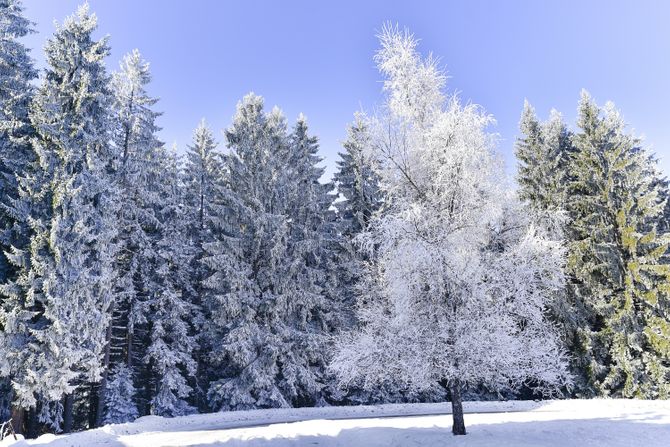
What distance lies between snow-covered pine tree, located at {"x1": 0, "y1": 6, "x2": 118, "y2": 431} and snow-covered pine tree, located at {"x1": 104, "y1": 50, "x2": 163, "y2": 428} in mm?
2828

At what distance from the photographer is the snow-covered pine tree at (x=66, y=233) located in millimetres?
14805

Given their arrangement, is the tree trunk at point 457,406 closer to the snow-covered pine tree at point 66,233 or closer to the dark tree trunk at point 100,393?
the snow-covered pine tree at point 66,233

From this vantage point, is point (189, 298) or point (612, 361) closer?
point (612, 361)

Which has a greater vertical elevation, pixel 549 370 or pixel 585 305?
pixel 585 305

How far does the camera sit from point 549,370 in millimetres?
9844

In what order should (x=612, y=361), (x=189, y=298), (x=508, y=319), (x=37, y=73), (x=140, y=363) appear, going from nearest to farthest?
(x=508, y=319)
(x=37, y=73)
(x=612, y=361)
(x=140, y=363)
(x=189, y=298)

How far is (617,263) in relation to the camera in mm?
21797

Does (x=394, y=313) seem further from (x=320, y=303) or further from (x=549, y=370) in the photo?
(x=320, y=303)

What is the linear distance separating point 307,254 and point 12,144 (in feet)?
53.9

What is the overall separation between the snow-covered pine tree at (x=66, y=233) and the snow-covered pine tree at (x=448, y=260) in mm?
11328

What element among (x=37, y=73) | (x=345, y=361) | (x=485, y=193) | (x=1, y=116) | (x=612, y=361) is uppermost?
(x=37, y=73)

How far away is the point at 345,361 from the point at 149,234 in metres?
18.4

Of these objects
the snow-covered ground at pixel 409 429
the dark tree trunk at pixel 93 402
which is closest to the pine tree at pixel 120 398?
the dark tree trunk at pixel 93 402

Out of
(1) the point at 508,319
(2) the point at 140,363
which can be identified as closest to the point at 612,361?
(1) the point at 508,319
